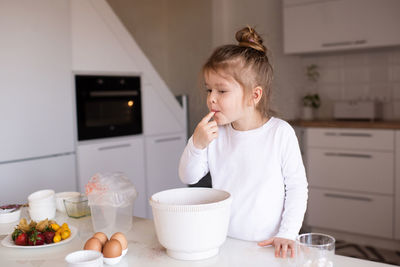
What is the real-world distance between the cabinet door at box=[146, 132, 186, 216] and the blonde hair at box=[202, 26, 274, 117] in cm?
203

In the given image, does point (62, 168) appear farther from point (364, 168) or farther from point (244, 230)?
point (364, 168)

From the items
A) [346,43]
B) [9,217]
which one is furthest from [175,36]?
[9,217]

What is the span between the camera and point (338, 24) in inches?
128

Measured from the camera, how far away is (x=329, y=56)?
12.1 ft

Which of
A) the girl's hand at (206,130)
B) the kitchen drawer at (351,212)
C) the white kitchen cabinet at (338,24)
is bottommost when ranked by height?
the kitchen drawer at (351,212)

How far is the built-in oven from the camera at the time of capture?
108 inches

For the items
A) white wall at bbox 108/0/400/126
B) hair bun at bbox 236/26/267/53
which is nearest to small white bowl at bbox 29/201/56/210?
hair bun at bbox 236/26/267/53

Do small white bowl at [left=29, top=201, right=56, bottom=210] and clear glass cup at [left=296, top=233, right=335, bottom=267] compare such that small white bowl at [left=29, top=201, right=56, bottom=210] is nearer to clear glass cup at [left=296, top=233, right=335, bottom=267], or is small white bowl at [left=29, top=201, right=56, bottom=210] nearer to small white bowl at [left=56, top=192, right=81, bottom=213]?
small white bowl at [left=56, top=192, right=81, bottom=213]

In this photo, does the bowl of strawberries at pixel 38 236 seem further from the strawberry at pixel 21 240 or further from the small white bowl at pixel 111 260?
the small white bowl at pixel 111 260

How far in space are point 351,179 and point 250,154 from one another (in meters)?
2.12

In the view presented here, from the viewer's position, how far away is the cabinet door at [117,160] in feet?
9.00

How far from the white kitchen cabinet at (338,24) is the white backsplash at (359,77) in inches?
13.3

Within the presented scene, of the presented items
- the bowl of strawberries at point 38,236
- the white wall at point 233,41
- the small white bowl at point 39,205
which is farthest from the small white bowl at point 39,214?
the white wall at point 233,41

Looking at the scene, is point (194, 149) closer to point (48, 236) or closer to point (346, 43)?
point (48, 236)
